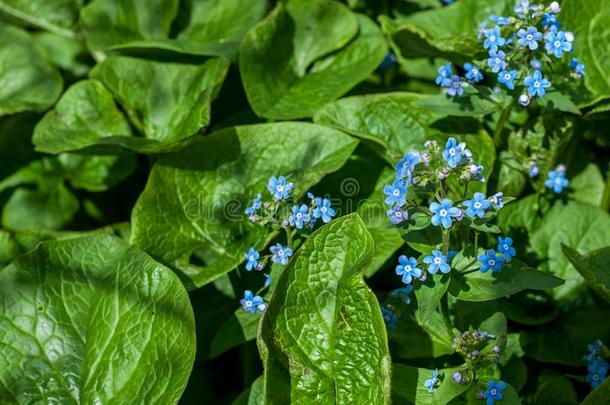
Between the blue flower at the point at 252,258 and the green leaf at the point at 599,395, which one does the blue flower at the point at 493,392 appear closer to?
Result: the green leaf at the point at 599,395

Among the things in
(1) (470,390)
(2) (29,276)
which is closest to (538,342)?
(1) (470,390)

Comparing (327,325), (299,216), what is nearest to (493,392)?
(327,325)

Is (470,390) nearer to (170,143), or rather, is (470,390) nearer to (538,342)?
(538,342)

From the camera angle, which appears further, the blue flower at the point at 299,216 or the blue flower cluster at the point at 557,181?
the blue flower cluster at the point at 557,181

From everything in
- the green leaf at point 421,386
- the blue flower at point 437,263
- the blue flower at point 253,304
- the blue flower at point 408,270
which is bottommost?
the green leaf at point 421,386

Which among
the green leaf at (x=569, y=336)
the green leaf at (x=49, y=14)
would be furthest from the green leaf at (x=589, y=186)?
the green leaf at (x=49, y=14)

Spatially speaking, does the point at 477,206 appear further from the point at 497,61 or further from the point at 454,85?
the point at 454,85

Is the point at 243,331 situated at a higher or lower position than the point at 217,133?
lower

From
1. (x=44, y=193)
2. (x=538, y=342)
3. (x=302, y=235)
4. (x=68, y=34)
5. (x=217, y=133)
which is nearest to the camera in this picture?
(x=302, y=235)
